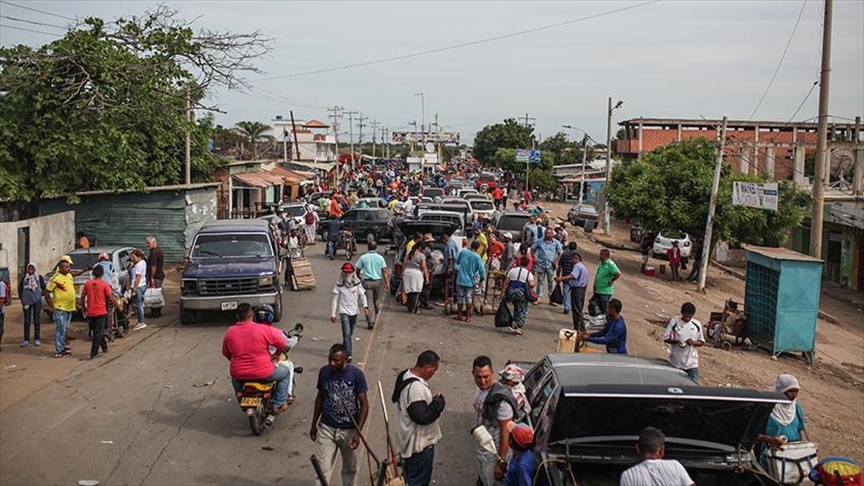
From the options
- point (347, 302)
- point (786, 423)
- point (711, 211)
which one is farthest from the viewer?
point (711, 211)

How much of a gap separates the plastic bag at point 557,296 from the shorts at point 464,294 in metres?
2.68

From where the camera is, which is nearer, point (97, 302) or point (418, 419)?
point (418, 419)

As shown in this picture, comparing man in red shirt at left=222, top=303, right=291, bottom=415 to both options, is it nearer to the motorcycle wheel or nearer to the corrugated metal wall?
the motorcycle wheel

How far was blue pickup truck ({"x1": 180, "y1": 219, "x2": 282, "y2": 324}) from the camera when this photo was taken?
15641mm

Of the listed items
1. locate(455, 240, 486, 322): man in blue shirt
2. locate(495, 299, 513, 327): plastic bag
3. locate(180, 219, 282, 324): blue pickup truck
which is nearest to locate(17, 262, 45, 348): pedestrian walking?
locate(180, 219, 282, 324): blue pickup truck

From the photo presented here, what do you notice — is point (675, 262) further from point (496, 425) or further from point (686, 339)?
point (496, 425)

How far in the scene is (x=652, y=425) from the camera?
21.3ft

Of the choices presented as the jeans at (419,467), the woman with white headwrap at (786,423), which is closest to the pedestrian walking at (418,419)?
the jeans at (419,467)

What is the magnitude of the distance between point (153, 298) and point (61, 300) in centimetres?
331

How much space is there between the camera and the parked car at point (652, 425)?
20.4 ft

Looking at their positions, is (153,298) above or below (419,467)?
below

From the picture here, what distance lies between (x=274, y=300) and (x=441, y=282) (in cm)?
408

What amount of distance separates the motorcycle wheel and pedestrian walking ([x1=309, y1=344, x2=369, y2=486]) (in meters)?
2.19

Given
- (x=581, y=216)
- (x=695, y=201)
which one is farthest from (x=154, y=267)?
(x=581, y=216)
